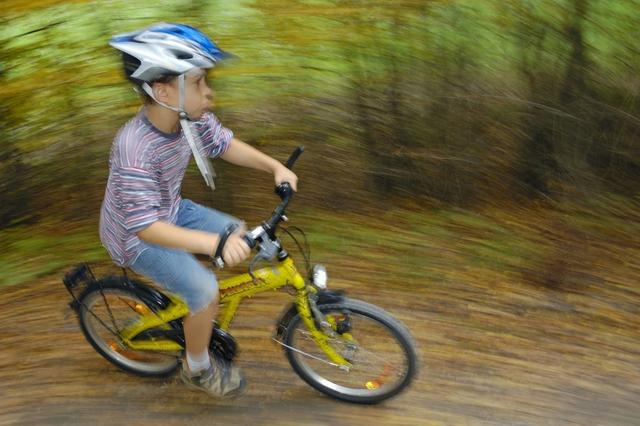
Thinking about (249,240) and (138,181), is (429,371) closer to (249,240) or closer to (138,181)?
(249,240)

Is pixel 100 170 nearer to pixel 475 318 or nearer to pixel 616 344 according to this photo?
pixel 475 318

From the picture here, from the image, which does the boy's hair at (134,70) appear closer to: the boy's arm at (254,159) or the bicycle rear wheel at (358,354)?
the boy's arm at (254,159)

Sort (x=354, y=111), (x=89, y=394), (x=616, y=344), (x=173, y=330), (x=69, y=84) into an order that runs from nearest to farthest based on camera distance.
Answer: (x=173, y=330)
(x=89, y=394)
(x=616, y=344)
(x=69, y=84)
(x=354, y=111)

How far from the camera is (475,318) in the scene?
4.21m

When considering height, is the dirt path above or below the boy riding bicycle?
below

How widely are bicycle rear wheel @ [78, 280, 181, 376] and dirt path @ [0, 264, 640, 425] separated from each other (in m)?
0.10

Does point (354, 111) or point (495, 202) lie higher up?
point (354, 111)

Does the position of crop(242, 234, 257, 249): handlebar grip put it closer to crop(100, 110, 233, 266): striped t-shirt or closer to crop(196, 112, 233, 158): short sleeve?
crop(100, 110, 233, 266): striped t-shirt

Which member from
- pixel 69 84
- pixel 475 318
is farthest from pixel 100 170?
pixel 475 318

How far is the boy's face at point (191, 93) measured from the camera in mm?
2701

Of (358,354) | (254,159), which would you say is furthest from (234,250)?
(358,354)

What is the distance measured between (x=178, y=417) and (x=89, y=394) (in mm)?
568

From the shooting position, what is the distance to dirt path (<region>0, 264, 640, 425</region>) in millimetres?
3463

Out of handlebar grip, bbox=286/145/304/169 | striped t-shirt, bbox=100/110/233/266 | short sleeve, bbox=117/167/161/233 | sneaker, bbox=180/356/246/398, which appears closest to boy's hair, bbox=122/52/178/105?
striped t-shirt, bbox=100/110/233/266
